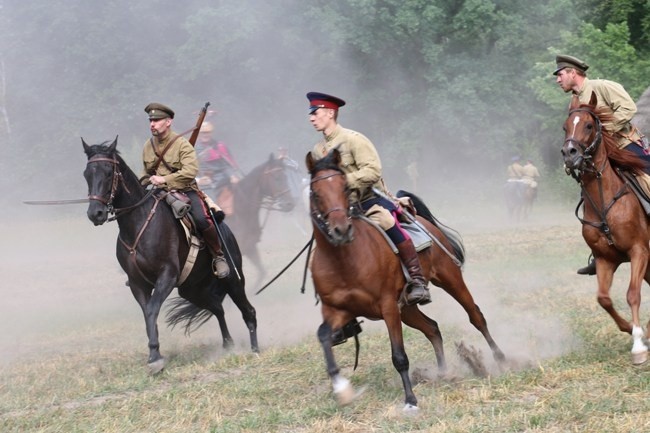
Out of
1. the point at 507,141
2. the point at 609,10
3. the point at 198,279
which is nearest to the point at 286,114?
the point at 507,141

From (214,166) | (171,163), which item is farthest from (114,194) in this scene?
(214,166)

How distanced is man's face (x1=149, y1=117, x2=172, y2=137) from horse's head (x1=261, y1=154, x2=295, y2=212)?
5.38 metres

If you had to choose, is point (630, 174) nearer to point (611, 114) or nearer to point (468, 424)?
point (611, 114)

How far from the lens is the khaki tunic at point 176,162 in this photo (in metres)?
9.71

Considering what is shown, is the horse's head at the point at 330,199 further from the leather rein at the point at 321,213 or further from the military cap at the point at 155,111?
the military cap at the point at 155,111

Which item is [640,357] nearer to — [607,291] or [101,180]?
[607,291]

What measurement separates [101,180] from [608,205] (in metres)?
4.91

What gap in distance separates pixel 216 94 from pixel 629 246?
92.7 ft

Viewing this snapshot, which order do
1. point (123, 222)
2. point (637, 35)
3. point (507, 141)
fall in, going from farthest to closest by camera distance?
point (507, 141) → point (637, 35) → point (123, 222)

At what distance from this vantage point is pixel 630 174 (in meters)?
8.15

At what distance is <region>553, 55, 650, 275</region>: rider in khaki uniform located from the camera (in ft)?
26.9

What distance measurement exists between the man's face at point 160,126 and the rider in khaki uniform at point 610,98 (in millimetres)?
4166

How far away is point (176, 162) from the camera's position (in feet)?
32.2

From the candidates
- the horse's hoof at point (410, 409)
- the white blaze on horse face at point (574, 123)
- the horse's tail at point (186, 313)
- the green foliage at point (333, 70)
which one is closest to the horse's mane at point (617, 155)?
the white blaze on horse face at point (574, 123)
